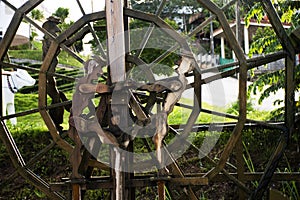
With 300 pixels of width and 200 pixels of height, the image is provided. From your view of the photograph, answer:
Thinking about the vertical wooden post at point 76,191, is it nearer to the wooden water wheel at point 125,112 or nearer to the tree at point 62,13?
the wooden water wheel at point 125,112

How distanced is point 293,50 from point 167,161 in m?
1.23

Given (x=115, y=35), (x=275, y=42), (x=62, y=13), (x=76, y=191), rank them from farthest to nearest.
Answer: (x=62, y=13) < (x=275, y=42) < (x=115, y=35) < (x=76, y=191)

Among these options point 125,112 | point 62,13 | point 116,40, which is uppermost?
point 62,13

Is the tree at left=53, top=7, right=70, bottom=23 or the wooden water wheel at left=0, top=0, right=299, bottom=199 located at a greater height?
the tree at left=53, top=7, right=70, bottom=23

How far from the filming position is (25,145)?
5.66 m

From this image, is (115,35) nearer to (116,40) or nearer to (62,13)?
(116,40)

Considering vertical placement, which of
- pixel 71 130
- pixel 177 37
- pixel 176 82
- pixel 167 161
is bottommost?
pixel 167 161

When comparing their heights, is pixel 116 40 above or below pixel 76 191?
above

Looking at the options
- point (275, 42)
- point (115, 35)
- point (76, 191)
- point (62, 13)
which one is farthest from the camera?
point (62, 13)

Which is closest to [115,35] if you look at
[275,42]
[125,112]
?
[125,112]

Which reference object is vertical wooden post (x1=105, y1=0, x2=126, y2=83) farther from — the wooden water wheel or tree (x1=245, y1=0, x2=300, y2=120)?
tree (x1=245, y1=0, x2=300, y2=120)

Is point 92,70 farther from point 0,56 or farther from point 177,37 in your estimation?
point 0,56

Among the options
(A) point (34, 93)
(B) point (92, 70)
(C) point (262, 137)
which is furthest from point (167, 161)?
(A) point (34, 93)

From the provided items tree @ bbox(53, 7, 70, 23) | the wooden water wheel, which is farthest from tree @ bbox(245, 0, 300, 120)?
tree @ bbox(53, 7, 70, 23)
